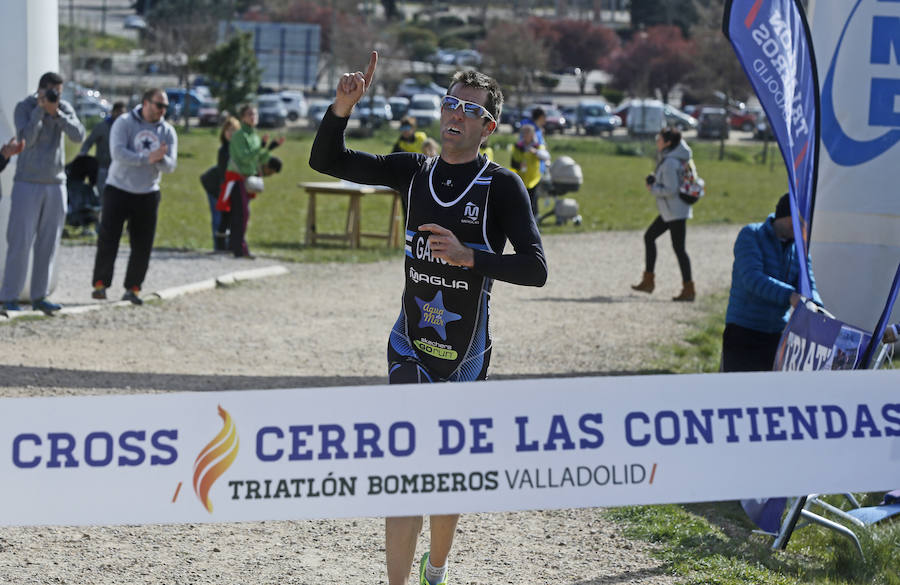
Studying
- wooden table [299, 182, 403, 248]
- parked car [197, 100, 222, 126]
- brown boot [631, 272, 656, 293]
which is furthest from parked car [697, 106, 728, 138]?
brown boot [631, 272, 656, 293]

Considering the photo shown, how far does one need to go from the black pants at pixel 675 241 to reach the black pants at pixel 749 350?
6196 millimetres

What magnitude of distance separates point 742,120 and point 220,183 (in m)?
50.9

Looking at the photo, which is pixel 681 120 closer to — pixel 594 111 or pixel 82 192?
pixel 594 111

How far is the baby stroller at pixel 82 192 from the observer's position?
1579cm

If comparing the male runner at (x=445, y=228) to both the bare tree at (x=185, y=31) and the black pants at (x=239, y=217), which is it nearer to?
the black pants at (x=239, y=217)

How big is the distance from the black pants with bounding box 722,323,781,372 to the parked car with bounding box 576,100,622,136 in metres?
49.4

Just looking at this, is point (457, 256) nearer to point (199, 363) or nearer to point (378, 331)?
point (199, 363)

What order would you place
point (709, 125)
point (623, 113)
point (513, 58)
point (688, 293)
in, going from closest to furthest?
point (688, 293) → point (709, 125) → point (623, 113) → point (513, 58)

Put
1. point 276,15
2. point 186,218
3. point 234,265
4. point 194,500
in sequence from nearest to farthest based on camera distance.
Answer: point 194,500 → point 234,265 → point 186,218 → point 276,15

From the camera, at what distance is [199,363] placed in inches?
372

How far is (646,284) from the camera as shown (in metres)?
14.0

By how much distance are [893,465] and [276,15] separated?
279 feet

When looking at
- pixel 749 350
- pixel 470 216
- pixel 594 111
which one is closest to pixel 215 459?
pixel 470 216

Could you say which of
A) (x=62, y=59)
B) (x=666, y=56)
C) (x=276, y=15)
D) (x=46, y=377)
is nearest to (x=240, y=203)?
(x=46, y=377)
